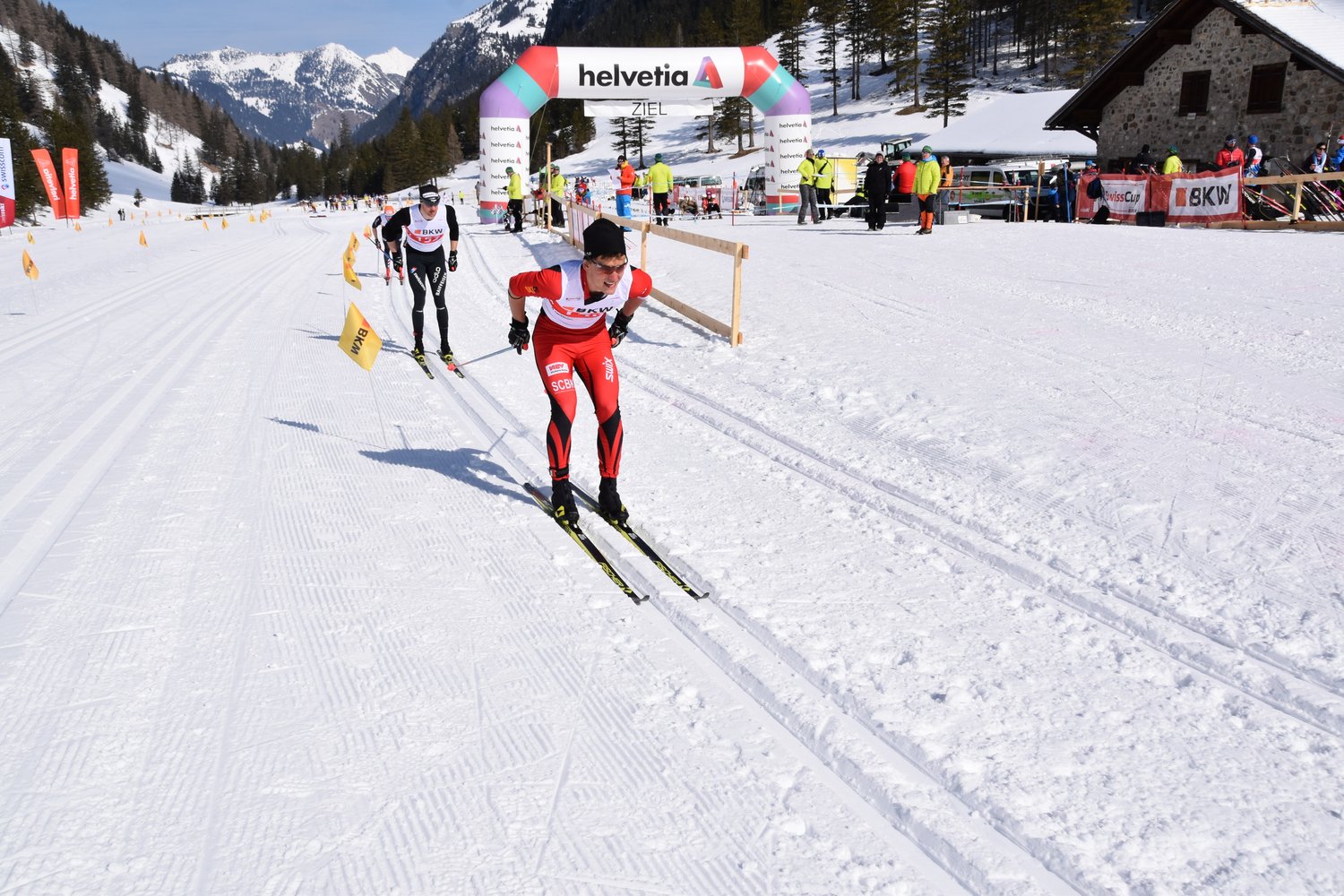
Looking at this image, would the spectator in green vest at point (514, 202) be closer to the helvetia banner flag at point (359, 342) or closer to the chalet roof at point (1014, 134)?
the helvetia banner flag at point (359, 342)

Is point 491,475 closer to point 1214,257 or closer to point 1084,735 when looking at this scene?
point 1084,735

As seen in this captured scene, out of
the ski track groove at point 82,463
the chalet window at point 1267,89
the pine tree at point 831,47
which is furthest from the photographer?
the pine tree at point 831,47

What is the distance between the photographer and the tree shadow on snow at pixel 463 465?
5.25 meters

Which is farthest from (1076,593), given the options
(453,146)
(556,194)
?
(453,146)

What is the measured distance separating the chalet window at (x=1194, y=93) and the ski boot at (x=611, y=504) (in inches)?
955

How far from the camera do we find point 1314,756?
→ 2.70 m

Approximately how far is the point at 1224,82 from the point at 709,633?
81.7 ft

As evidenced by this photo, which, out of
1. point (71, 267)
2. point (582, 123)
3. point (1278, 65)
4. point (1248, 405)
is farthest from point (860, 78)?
point (1248, 405)

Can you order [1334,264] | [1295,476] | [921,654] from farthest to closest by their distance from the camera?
[1334,264]
[1295,476]
[921,654]

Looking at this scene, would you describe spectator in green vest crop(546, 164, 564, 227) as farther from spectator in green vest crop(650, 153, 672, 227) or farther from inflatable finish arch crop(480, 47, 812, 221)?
spectator in green vest crop(650, 153, 672, 227)

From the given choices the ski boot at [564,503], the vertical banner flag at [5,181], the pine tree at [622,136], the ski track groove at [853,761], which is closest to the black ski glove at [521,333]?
the ski boot at [564,503]

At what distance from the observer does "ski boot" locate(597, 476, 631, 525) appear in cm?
462

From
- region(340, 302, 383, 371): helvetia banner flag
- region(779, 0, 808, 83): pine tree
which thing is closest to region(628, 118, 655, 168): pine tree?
region(779, 0, 808, 83): pine tree

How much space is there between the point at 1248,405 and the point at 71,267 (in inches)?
872
